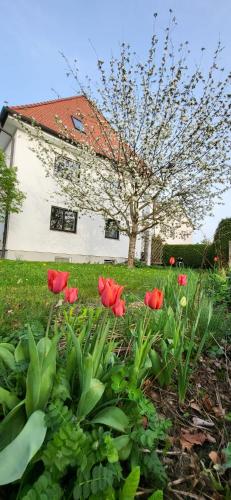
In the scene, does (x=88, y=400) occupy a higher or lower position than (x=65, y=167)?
lower

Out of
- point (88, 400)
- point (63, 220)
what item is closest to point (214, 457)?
point (88, 400)

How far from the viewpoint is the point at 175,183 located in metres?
12.7

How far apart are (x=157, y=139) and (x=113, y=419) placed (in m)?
11.7

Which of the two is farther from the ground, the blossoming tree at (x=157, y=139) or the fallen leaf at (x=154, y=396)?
the blossoming tree at (x=157, y=139)

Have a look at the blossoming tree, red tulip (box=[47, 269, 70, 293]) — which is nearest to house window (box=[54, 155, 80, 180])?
the blossoming tree

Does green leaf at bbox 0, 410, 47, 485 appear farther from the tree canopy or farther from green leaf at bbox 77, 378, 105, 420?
the tree canopy

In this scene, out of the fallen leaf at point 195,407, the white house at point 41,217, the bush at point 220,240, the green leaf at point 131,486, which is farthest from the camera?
the white house at point 41,217

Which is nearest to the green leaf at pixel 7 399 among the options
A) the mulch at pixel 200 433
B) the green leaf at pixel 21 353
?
the green leaf at pixel 21 353

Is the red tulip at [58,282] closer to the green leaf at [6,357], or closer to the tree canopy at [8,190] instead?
the green leaf at [6,357]

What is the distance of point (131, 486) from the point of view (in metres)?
1.05

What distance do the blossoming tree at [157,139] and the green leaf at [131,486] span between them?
10.3 m

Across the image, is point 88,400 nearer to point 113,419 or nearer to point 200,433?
point 113,419

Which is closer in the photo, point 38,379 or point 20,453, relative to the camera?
point 20,453

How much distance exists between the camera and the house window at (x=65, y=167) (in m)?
13.4
